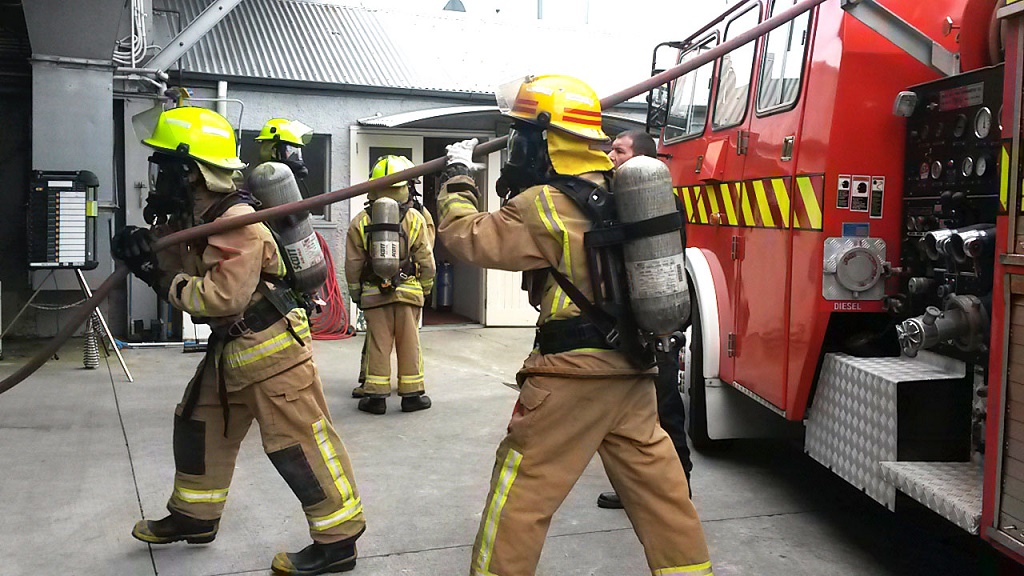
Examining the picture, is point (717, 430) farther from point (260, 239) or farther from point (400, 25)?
point (400, 25)

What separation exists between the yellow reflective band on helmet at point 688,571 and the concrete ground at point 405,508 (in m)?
0.89

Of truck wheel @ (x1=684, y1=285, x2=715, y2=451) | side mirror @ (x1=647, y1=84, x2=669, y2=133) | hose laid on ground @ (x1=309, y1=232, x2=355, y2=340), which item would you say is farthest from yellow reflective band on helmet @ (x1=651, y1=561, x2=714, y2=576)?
hose laid on ground @ (x1=309, y1=232, x2=355, y2=340)

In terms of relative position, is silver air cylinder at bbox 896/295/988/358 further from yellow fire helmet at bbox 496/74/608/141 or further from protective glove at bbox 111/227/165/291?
protective glove at bbox 111/227/165/291

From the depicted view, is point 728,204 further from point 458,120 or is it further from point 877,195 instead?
point 458,120

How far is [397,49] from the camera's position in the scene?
11.7m

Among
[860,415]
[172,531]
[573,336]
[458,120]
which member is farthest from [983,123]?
[458,120]

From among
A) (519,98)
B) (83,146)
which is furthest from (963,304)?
(83,146)

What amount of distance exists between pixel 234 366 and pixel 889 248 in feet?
9.05

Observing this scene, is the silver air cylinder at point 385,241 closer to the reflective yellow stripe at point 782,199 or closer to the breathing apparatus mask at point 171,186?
the breathing apparatus mask at point 171,186

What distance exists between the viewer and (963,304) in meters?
3.15

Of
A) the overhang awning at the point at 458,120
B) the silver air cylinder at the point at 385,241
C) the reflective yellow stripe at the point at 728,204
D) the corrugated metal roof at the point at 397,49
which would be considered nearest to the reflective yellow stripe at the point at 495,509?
the reflective yellow stripe at the point at 728,204

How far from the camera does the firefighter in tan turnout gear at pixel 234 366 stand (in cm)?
351

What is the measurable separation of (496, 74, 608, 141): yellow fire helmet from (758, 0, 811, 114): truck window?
153cm

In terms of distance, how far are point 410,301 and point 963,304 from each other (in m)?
4.35
